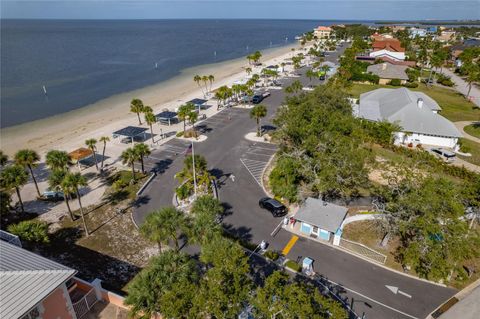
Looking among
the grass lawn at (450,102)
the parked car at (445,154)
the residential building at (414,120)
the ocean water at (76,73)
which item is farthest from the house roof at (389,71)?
the ocean water at (76,73)

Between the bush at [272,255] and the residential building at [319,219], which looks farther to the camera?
the residential building at [319,219]

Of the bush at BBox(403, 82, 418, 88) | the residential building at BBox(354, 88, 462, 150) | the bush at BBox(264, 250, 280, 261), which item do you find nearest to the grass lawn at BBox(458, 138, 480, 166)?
the residential building at BBox(354, 88, 462, 150)

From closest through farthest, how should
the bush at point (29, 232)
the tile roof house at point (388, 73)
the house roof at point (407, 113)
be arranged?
the bush at point (29, 232)
the house roof at point (407, 113)
the tile roof house at point (388, 73)

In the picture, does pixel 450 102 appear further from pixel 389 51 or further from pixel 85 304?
pixel 85 304

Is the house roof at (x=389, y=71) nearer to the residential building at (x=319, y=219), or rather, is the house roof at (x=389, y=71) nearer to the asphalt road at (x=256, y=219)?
the asphalt road at (x=256, y=219)

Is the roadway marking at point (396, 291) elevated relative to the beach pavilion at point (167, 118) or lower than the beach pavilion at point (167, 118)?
lower

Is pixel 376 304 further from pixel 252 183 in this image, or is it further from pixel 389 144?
pixel 389 144
